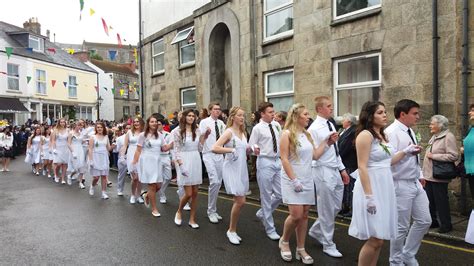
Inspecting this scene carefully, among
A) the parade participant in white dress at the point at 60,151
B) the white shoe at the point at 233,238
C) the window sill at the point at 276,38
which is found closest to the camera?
the white shoe at the point at 233,238

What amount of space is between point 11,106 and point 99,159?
2441cm

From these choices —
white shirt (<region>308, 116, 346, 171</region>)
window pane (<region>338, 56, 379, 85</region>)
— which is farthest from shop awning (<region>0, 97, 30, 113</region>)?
white shirt (<region>308, 116, 346, 171</region>)

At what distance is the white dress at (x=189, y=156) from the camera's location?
680cm

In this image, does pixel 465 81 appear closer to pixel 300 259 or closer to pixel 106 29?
pixel 300 259

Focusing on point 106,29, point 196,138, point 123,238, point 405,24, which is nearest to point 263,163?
point 196,138

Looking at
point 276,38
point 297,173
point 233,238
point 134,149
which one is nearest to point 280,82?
point 276,38

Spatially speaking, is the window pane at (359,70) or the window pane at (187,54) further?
the window pane at (187,54)

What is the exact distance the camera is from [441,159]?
6.18 meters

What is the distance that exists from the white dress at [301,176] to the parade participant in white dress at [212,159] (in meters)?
2.08

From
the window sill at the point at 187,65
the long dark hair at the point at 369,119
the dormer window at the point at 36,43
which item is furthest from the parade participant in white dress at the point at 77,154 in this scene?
the dormer window at the point at 36,43

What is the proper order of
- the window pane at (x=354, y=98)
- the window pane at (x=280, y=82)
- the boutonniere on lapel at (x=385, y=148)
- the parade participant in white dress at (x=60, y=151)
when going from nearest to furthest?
the boutonniere on lapel at (x=385, y=148) → the window pane at (x=354, y=98) → the window pane at (x=280, y=82) → the parade participant in white dress at (x=60, y=151)

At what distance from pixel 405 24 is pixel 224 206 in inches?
204

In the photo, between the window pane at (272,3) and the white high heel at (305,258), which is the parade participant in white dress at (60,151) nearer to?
the window pane at (272,3)

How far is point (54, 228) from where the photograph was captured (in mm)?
6902
